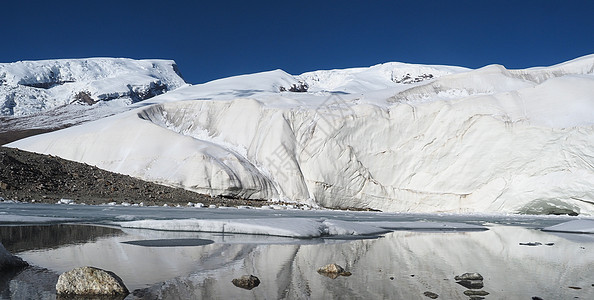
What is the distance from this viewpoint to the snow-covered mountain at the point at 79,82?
355ft

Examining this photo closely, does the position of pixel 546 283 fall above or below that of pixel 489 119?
below

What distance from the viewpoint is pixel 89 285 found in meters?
4.22

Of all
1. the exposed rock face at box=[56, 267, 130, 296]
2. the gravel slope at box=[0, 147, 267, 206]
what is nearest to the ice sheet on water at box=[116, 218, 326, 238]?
the exposed rock face at box=[56, 267, 130, 296]

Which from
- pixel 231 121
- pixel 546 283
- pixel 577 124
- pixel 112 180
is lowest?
pixel 546 283

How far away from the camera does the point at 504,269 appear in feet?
20.3

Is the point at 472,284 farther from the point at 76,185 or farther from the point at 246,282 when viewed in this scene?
the point at 76,185

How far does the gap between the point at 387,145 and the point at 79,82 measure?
382 ft

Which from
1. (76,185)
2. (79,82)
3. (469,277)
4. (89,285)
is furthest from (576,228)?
(79,82)

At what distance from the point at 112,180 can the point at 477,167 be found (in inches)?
818

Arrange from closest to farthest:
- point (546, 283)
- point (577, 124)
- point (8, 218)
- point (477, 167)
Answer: point (546, 283), point (8, 218), point (577, 124), point (477, 167)

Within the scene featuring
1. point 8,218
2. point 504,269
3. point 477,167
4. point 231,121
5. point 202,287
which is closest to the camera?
point 202,287

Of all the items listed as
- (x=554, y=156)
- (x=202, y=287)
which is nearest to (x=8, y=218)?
(x=202, y=287)

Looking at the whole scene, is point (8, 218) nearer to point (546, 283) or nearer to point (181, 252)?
point (181, 252)

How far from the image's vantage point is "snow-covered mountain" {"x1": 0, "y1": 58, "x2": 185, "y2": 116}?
108 metres
